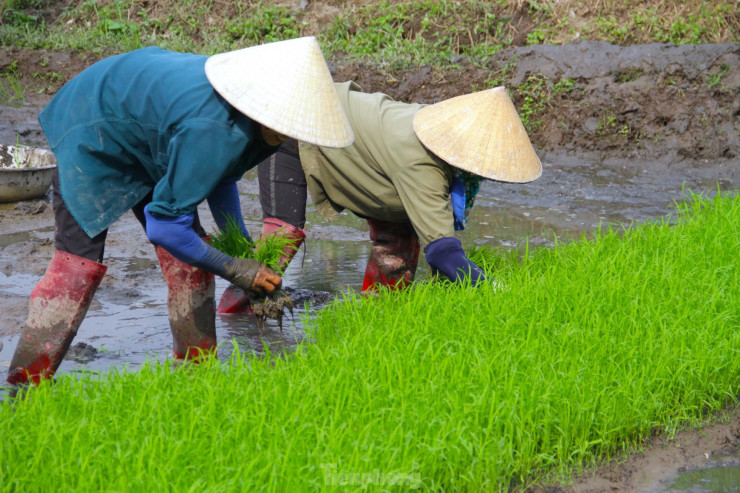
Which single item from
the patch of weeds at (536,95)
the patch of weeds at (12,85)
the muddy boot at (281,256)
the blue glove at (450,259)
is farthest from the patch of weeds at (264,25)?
the blue glove at (450,259)

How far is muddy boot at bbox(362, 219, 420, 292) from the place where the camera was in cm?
493

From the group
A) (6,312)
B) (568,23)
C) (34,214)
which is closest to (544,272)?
(6,312)

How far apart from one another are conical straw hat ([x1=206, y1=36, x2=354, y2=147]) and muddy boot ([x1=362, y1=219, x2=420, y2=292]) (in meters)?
1.46

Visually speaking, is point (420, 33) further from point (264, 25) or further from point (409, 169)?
point (409, 169)

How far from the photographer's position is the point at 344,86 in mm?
4562

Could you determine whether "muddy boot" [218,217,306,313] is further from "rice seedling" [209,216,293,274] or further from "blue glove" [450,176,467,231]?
"blue glove" [450,176,467,231]

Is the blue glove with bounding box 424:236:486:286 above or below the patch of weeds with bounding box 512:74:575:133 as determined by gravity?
above

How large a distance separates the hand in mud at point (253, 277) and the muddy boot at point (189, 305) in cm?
17

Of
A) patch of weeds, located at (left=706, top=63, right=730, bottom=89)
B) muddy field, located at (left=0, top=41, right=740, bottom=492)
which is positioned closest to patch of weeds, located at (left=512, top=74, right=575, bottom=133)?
muddy field, located at (left=0, top=41, right=740, bottom=492)

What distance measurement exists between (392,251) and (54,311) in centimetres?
196

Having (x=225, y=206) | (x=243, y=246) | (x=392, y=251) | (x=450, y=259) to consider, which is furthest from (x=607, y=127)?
(x=243, y=246)

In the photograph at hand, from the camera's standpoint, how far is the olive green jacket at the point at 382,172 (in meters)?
4.11

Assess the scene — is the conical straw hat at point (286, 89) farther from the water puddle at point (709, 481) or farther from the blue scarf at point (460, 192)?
the water puddle at point (709, 481)

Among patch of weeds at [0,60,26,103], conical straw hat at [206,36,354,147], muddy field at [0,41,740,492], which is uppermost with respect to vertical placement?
conical straw hat at [206,36,354,147]
